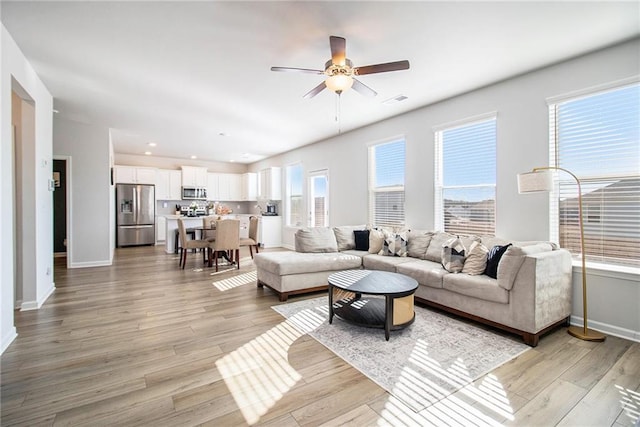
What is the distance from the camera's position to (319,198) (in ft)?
24.5

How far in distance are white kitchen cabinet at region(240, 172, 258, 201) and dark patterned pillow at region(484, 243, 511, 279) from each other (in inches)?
319

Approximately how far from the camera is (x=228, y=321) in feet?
10.6

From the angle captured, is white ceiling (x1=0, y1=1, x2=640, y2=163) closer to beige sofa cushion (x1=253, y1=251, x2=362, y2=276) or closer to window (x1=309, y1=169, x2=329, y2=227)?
beige sofa cushion (x1=253, y1=251, x2=362, y2=276)

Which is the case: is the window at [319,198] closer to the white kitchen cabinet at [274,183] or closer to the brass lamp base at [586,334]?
the white kitchen cabinet at [274,183]

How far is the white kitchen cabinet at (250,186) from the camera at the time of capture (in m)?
10.2

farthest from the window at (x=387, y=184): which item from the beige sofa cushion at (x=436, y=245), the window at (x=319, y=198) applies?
the window at (x=319, y=198)

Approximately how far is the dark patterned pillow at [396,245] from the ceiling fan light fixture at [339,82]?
94.4 inches

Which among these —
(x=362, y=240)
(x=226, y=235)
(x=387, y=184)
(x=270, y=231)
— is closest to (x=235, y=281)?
(x=226, y=235)

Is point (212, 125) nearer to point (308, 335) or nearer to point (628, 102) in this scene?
point (308, 335)

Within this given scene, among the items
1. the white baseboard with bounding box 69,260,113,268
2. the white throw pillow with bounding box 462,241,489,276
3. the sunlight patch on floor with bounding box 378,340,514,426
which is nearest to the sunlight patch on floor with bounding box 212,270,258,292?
the white baseboard with bounding box 69,260,113,268

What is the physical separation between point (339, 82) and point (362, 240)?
2.82m

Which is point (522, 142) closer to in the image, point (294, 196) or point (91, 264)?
point (294, 196)

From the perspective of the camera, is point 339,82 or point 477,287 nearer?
point 339,82

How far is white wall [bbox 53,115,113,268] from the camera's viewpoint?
571 centimetres
